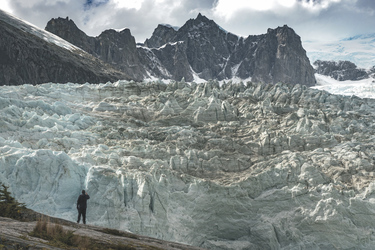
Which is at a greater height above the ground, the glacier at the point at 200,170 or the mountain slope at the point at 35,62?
the mountain slope at the point at 35,62

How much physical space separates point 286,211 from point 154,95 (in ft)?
92.7

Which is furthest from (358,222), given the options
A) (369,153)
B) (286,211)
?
(369,153)

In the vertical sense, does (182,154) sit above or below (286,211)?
above

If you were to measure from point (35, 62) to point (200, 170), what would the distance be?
119 m

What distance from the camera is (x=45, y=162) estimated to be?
2556cm

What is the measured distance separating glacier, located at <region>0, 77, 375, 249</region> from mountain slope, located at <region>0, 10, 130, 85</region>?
310ft

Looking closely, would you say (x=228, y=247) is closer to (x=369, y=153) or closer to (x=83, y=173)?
(x=83, y=173)

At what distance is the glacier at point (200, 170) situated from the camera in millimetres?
25453

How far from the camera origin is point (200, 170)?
103ft

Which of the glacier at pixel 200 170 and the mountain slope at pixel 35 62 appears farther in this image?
the mountain slope at pixel 35 62

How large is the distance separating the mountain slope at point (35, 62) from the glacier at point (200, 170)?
310ft

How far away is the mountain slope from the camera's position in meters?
129

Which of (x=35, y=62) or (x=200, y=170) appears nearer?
(x=200, y=170)

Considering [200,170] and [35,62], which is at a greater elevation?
[35,62]
